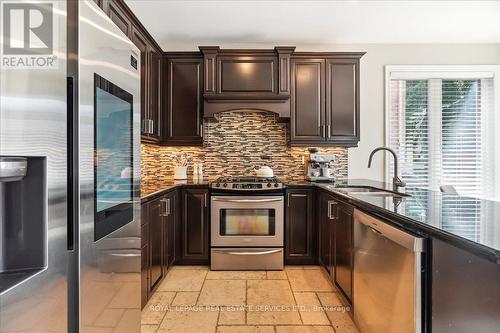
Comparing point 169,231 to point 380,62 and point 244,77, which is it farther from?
point 380,62

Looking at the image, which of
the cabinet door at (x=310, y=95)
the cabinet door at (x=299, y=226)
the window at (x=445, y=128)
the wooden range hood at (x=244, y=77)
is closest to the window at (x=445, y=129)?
the window at (x=445, y=128)

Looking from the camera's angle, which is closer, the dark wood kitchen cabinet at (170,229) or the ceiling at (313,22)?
the dark wood kitchen cabinet at (170,229)

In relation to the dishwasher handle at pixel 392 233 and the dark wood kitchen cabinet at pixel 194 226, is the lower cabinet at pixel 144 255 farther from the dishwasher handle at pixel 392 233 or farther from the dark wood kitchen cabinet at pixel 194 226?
the dishwasher handle at pixel 392 233

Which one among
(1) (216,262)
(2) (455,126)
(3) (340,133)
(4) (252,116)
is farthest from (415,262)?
(2) (455,126)

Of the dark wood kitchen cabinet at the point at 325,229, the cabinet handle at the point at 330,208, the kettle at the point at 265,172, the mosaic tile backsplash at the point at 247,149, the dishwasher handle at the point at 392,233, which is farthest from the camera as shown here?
the mosaic tile backsplash at the point at 247,149

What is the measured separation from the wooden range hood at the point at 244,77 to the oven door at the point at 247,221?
1.14m

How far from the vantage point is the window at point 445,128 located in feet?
13.4

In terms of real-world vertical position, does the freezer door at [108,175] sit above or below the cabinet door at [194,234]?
above

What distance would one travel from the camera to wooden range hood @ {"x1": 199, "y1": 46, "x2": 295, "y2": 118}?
3641 mm

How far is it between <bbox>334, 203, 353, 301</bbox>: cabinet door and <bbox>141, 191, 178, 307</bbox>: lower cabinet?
1530 millimetres

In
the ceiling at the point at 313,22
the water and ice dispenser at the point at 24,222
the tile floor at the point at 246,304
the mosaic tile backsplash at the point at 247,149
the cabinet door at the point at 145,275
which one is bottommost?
the tile floor at the point at 246,304

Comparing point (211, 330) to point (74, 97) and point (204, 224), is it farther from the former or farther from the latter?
point (74, 97)

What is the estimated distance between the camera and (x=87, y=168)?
3.17 ft

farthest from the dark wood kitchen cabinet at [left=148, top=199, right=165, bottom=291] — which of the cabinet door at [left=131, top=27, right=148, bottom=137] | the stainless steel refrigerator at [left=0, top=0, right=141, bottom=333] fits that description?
the stainless steel refrigerator at [left=0, top=0, right=141, bottom=333]
